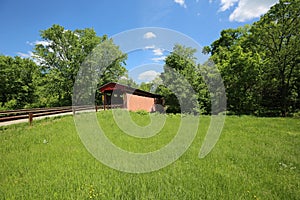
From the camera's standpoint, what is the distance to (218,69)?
2473 cm

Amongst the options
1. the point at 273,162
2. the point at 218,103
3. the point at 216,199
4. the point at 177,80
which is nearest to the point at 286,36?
the point at 218,103

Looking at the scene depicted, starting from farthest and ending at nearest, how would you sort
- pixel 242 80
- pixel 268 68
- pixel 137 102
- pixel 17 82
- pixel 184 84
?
1. pixel 17 82
2. pixel 184 84
3. pixel 137 102
4. pixel 242 80
5. pixel 268 68

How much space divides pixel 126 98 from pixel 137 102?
316cm

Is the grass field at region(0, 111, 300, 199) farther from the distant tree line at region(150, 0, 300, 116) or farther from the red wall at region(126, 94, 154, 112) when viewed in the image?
the distant tree line at region(150, 0, 300, 116)

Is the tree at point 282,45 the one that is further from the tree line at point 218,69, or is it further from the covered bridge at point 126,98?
the covered bridge at point 126,98

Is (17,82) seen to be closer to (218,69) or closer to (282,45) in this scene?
(218,69)

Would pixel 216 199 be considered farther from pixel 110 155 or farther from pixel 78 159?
pixel 78 159

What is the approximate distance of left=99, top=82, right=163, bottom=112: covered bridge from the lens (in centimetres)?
2127

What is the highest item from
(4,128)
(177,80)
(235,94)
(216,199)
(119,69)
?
(119,69)

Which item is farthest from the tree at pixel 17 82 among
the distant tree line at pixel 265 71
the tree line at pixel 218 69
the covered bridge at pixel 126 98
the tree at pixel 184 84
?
the distant tree line at pixel 265 71

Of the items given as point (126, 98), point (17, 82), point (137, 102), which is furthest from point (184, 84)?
point (17, 82)

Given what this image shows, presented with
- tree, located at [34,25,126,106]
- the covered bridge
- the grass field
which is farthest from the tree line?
the grass field

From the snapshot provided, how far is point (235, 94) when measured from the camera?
23.8 m

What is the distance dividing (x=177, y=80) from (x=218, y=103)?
725cm
